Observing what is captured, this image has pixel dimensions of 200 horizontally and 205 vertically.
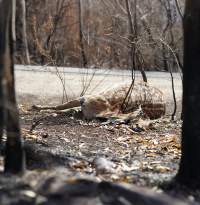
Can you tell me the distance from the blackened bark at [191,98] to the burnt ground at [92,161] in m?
0.25

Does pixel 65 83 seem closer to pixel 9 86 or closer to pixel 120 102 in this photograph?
pixel 120 102

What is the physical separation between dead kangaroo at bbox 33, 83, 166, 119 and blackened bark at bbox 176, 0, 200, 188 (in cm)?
447

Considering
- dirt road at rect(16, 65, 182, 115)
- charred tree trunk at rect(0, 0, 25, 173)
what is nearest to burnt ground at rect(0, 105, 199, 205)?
charred tree trunk at rect(0, 0, 25, 173)

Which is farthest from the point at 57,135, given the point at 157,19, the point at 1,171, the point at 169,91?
the point at 157,19

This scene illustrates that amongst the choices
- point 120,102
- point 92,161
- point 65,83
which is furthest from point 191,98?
point 65,83

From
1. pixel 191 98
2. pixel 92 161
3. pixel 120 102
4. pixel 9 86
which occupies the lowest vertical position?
pixel 92 161

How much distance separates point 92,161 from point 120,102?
3928mm

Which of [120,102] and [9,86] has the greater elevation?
[9,86]

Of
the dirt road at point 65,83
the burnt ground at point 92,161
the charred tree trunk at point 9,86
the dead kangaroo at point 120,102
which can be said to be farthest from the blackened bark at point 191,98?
the dirt road at point 65,83

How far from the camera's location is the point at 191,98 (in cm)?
580

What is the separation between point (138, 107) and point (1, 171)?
5142 mm

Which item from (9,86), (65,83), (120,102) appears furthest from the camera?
(65,83)

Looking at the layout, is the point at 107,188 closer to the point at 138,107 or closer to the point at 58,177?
the point at 58,177

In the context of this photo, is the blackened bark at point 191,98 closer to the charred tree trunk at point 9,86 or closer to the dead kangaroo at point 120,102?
the charred tree trunk at point 9,86
